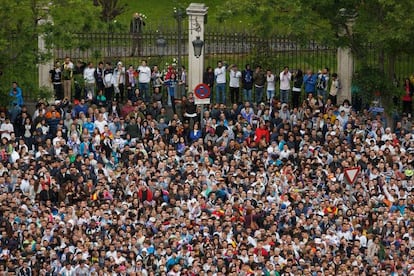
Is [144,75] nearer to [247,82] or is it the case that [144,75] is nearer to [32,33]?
[247,82]

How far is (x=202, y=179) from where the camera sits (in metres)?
42.6

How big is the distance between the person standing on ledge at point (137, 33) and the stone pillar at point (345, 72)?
6851 millimetres

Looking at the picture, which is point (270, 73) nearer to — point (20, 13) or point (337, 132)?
point (337, 132)

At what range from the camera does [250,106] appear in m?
47.7

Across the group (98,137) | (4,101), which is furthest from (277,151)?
(4,101)

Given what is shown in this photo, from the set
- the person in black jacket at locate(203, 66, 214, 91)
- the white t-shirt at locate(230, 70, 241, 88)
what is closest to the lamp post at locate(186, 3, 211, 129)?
the person in black jacket at locate(203, 66, 214, 91)

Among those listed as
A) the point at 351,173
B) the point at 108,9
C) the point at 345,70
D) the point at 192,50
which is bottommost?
the point at 351,173

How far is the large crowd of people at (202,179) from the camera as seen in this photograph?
38.9 meters

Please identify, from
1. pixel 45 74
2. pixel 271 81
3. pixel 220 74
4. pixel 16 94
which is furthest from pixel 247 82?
pixel 16 94

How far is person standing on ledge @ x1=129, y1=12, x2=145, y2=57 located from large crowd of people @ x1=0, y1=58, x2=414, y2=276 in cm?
231

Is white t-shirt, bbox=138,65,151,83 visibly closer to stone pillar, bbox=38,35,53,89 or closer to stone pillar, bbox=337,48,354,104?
stone pillar, bbox=38,35,53,89

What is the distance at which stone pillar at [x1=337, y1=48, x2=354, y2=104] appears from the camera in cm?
5031

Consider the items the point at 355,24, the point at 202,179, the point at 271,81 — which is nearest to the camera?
the point at 202,179

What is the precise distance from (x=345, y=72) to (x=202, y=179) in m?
9.80
